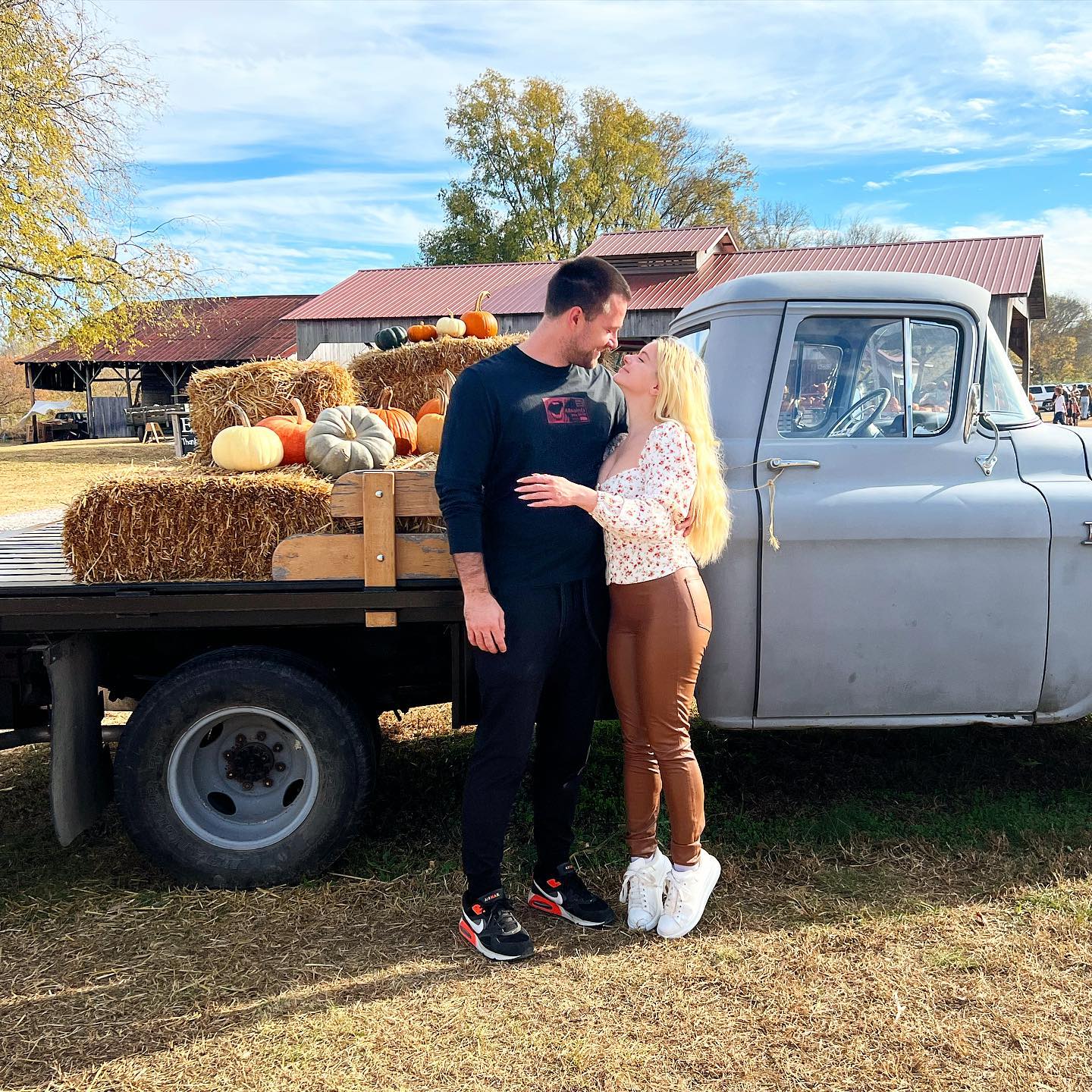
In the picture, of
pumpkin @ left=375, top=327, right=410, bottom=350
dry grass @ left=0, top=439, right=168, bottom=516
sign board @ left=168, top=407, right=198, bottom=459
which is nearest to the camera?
sign board @ left=168, top=407, right=198, bottom=459

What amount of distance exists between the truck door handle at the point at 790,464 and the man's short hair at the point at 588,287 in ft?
3.05

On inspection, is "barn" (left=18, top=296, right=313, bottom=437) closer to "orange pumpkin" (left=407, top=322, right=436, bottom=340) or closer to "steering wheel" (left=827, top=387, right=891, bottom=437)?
"orange pumpkin" (left=407, top=322, right=436, bottom=340)

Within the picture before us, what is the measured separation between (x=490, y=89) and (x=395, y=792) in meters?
54.4

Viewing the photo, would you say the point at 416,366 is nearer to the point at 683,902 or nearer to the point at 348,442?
the point at 348,442

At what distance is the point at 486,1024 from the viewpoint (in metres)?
2.93

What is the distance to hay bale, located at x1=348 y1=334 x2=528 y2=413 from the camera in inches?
261

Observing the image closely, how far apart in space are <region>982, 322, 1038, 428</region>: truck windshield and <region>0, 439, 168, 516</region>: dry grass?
854 centimetres

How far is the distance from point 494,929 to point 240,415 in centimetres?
261

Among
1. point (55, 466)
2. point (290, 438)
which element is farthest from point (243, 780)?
point (55, 466)

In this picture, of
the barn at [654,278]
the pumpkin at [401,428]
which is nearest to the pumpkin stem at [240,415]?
the pumpkin at [401,428]

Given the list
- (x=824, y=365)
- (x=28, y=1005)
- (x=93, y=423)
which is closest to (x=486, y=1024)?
(x=28, y=1005)

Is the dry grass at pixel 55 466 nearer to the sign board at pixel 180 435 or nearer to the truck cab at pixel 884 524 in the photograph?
the sign board at pixel 180 435

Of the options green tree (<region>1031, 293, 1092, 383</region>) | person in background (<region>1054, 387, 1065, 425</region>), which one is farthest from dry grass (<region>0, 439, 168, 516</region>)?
green tree (<region>1031, 293, 1092, 383</region>)

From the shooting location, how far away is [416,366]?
6785mm
